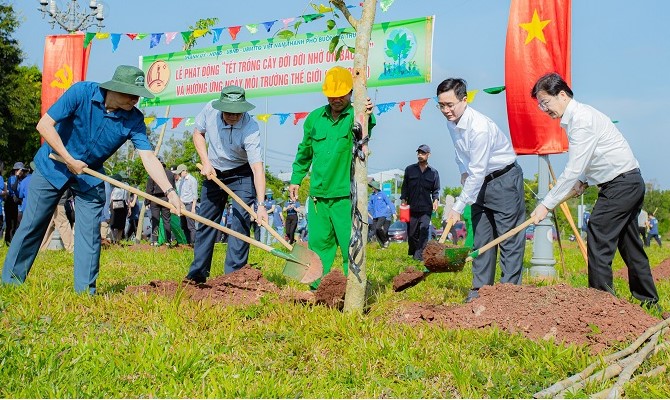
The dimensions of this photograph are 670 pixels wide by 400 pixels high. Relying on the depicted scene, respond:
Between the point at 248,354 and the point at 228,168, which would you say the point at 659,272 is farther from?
the point at 248,354

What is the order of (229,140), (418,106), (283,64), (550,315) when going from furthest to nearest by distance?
(283,64), (418,106), (229,140), (550,315)

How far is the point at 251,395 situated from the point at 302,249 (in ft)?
8.29

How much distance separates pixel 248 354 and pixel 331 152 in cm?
262

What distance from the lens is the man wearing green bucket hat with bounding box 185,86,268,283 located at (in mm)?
6422

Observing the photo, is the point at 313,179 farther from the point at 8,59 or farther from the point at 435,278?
the point at 8,59

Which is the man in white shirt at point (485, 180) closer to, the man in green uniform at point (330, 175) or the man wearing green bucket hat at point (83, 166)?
the man in green uniform at point (330, 175)

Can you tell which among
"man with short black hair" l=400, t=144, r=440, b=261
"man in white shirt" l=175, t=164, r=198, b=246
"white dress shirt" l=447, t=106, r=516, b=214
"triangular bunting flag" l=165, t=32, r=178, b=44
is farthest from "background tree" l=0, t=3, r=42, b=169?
"white dress shirt" l=447, t=106, r=516, b=214

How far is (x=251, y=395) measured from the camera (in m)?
3.11

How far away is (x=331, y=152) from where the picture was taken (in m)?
6.04

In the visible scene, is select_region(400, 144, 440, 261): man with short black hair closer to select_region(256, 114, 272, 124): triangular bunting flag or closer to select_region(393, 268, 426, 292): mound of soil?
select_region(256, 114, 272, 124): triangular bunting flag

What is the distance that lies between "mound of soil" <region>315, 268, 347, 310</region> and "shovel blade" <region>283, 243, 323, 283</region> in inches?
6.2

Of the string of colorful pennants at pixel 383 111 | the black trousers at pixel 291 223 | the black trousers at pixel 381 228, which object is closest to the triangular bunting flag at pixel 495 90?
the string of colorful pennants at pixel 383 111

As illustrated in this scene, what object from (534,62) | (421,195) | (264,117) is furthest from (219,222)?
Result: (421,195)

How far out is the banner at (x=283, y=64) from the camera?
9.49m
